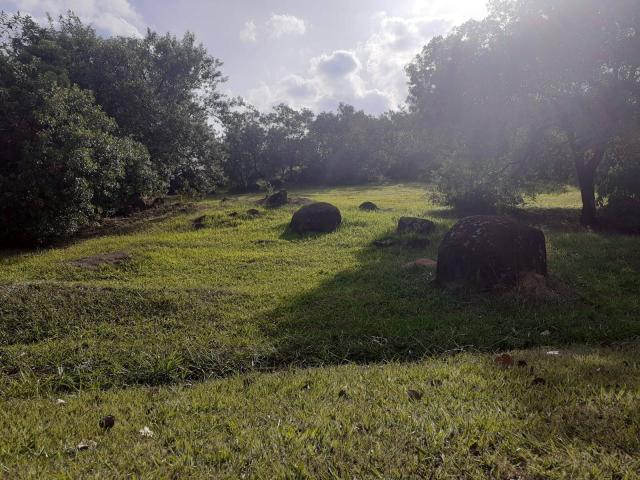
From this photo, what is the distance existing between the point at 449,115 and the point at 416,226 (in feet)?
16.3

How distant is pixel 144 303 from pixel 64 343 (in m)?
1.59

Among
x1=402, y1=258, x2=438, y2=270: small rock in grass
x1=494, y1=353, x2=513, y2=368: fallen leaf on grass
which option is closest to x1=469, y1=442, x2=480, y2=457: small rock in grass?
x1=494, y1=353, x2=513, y2=368: fallen leaf on grass

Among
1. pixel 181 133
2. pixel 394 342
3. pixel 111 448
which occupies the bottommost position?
pixel 394 342

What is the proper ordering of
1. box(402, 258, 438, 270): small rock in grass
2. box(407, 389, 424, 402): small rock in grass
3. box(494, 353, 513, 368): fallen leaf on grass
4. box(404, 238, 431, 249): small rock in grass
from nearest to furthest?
box(407, 389, 424, 402): small rock in grass, box(494, 353, 513, 368): fallen leaf on grass, box(402, 258, 438, 270): small rock in grass, box(404, 238, 431, 249): small rock in grass

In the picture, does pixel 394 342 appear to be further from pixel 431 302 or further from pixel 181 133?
pixel 181 133

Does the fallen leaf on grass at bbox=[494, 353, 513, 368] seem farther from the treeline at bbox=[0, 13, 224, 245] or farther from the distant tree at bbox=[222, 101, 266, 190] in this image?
the distant tree at bbox=[222, 101, 266, 190]

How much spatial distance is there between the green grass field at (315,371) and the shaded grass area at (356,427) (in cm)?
2

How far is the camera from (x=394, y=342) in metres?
6.52

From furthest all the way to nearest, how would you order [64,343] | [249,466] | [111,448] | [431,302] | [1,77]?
1. [1,77]
2. [431,302]
3. [64,343]
4. [111,448]
5. [249,466]

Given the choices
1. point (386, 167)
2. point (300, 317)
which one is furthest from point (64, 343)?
point (386, 167)

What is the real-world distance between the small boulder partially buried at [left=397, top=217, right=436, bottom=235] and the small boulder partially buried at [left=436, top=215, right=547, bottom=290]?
5.82 meters

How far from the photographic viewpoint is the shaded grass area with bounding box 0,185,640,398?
5.89m

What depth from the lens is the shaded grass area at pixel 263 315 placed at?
5887 millimetres

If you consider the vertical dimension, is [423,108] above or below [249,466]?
above
